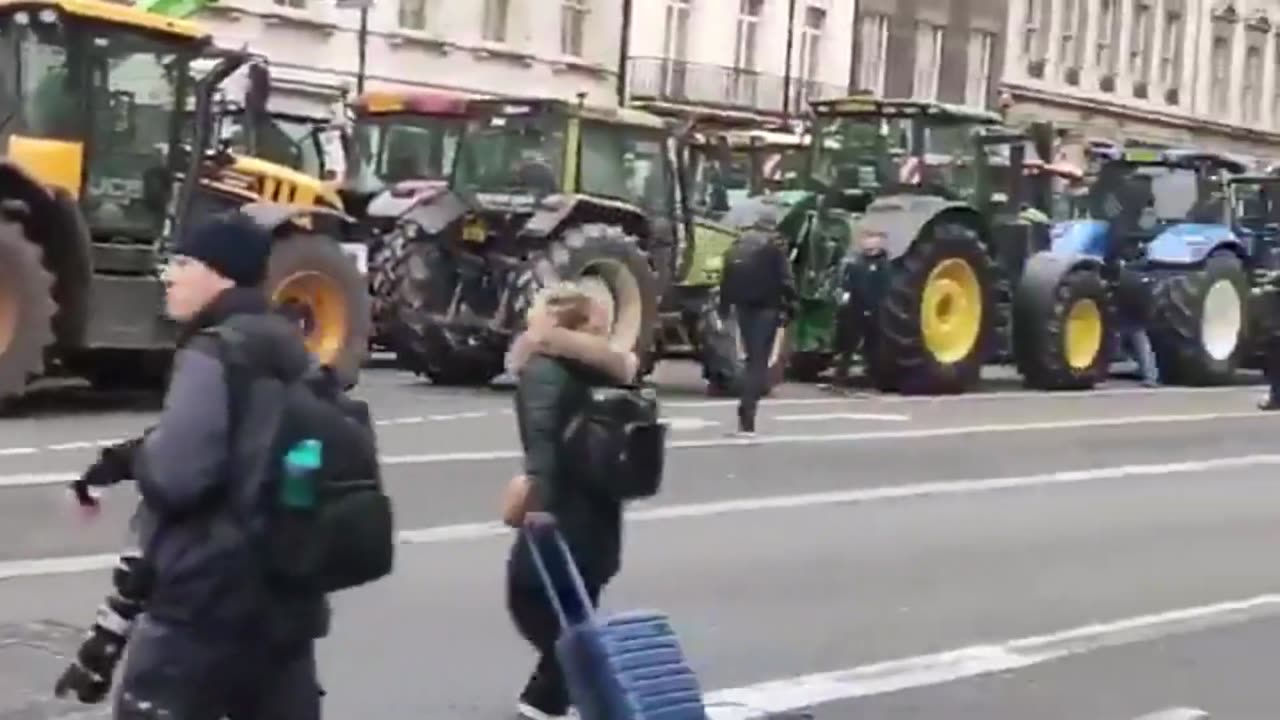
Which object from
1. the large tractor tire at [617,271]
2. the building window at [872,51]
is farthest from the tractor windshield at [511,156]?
the building window at [872,51]

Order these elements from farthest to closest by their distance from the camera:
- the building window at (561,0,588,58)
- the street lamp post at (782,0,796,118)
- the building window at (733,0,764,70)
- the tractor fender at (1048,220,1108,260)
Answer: the street lamp post at (782,0,796,118), the building window at (733,0,764,70), the building window at (561,0,588,58), the tractor fender at (1048,220,1108,260)

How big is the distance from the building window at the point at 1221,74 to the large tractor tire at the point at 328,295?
158ft

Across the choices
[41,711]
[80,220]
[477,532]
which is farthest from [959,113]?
[41,711]

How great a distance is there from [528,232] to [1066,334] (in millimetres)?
7245

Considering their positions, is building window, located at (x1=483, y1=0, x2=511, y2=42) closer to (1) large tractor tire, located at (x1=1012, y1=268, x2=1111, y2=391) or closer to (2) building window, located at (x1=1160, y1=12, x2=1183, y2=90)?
(1) large tractor tire, located at (x1=1012, y1=268, x2=1111, y2=391)

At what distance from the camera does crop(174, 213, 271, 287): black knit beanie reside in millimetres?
5438

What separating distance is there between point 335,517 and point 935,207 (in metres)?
18.6

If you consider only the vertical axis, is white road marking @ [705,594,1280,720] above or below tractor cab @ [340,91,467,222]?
below

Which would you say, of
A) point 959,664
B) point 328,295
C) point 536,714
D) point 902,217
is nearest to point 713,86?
point 902,217

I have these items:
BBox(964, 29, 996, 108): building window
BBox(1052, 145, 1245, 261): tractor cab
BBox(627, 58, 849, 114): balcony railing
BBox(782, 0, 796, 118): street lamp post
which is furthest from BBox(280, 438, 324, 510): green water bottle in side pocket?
BBox(964, 29, 996, 108): building window

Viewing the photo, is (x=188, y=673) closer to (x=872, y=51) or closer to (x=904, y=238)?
(x=904, y=238)

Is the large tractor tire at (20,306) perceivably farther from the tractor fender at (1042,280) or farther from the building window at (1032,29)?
the building window at (1032,29)

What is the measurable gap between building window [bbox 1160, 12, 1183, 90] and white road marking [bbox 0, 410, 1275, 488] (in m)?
37.7

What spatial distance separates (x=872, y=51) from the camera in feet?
168
